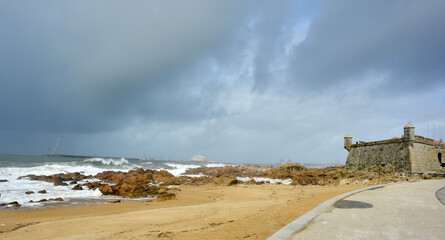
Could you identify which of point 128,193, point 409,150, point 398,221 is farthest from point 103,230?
point 409,150

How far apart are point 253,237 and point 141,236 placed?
9.37ft

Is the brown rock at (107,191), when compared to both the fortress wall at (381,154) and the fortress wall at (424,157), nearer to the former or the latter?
the fortress wall at (381,154)

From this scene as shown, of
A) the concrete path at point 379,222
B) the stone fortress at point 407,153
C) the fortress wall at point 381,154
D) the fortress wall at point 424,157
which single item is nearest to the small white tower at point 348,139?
the fortress wall at point 381,154

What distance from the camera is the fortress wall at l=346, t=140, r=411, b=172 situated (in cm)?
2283

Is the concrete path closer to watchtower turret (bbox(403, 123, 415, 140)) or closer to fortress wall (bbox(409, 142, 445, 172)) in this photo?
fortress wall (bbox(409, 142, 445, 172))

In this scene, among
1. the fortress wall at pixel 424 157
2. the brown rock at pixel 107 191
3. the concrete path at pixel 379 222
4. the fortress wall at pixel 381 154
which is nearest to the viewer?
the concrete path at pixel 379 222

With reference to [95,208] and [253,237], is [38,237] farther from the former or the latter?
[253,237]

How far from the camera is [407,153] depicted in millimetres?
22469

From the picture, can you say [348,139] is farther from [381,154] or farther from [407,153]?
[407,153]

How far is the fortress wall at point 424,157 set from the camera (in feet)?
73.0

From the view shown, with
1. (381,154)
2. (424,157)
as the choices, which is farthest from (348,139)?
(424,157)

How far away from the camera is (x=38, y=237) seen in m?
6.85

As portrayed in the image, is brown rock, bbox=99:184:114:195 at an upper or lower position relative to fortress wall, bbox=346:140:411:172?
lower

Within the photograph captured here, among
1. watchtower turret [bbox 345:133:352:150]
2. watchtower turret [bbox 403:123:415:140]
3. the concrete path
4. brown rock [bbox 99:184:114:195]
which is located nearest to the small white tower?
watchtower turret [bbox 345:133:352:150]
